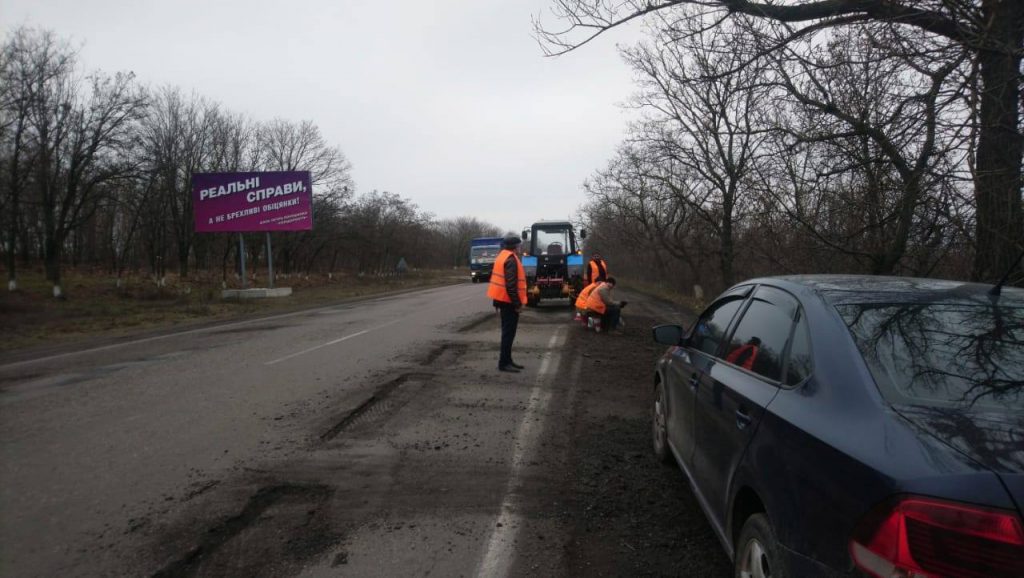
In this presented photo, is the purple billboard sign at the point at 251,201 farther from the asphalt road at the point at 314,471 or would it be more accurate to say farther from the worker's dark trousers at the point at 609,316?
the worker's dark trousers at the point at 609,316

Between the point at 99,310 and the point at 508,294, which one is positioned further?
the point at 99,310

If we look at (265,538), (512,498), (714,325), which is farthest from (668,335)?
(265,538)

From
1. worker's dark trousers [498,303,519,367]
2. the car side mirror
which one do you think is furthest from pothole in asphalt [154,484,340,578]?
worker's dark trousers [498,303,519,367]

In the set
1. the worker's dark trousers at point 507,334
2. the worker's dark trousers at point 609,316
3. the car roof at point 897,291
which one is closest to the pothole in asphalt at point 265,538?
the car roof at point 897,291

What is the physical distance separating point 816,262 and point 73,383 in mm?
11648

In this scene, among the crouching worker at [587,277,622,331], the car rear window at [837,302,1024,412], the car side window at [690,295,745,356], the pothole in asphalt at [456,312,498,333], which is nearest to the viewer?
the car rear window at [837,302,1024,412]

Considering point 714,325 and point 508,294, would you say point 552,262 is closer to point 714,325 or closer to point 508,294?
point 508,294

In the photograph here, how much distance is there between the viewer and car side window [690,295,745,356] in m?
3.78

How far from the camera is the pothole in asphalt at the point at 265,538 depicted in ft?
10.5

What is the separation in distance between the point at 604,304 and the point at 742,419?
9965 mm

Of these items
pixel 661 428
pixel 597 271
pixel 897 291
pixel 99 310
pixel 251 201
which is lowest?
pixel 99 310

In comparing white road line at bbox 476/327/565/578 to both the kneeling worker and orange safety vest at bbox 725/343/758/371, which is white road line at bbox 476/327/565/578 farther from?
the kneeling worker

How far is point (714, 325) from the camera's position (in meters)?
4.05

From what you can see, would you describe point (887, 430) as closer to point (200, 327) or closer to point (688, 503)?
Result: point (688, 503)
